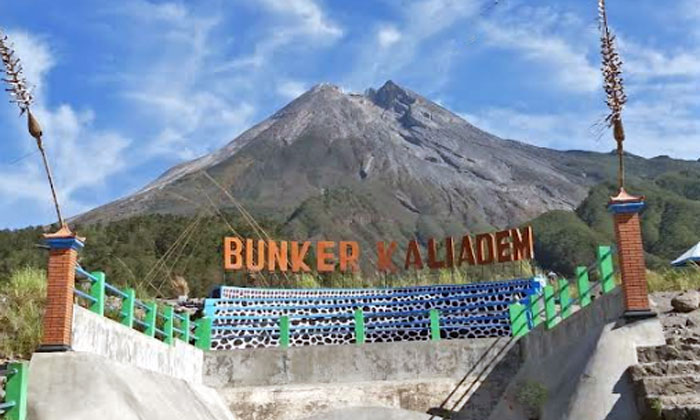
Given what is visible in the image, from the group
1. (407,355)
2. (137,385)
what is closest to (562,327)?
(407,355)

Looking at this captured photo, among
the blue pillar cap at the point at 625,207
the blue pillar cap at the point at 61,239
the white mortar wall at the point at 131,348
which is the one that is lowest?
the white mortar wall at the point at 131,348

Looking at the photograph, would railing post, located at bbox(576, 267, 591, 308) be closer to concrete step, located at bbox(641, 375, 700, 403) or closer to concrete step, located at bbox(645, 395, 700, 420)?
concrete step, located at bbox(641, 375, 700, 403)

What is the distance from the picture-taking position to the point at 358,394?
18375mm

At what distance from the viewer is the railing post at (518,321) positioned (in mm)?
19203

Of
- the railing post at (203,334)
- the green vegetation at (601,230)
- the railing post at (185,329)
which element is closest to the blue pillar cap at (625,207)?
the railing post at (185,329)

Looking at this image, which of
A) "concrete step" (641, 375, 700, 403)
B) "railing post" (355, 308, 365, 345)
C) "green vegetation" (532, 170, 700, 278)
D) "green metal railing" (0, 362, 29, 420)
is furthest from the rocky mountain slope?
"green metal railing" (0, 362, 29, 420)

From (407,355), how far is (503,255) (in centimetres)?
829

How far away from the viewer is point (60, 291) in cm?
1286

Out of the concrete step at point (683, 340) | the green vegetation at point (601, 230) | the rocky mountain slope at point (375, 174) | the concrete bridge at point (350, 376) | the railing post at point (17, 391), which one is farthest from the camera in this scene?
the rocky mountain slope at point (375, 174)

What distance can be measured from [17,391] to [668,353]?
32.1 feet

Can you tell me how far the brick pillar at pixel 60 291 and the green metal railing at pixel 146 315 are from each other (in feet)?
1.34

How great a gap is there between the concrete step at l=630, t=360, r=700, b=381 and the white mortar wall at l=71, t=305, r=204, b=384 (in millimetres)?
8783

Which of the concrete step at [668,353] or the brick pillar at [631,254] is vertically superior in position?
the brick pillar at [631,254]

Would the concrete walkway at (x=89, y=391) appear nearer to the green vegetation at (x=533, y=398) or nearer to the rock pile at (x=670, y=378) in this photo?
the green vegetation at (x=533, y=398)
